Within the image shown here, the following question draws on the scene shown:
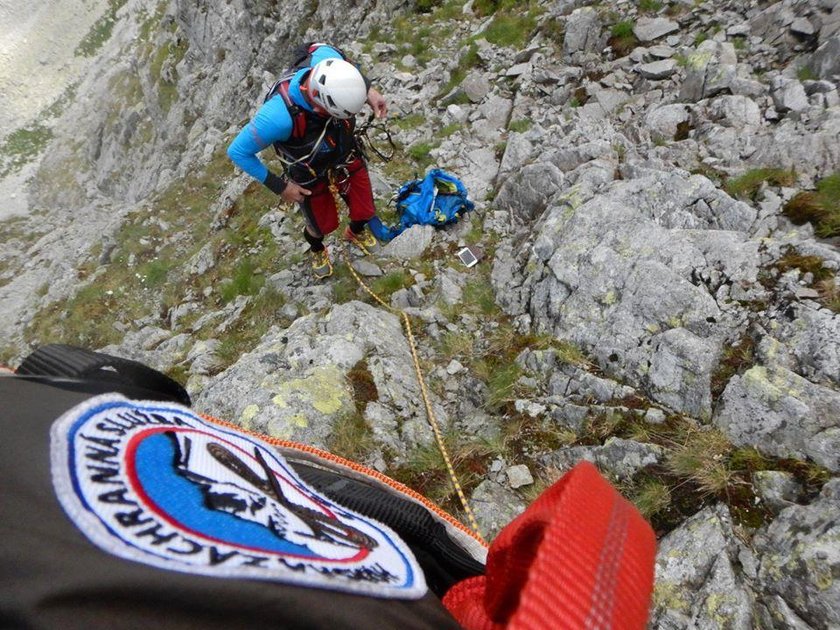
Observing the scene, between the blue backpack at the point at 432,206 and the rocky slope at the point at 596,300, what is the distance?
0.89 ft

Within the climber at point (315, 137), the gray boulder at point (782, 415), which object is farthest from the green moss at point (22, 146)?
the gray boulder at point (782, 415)

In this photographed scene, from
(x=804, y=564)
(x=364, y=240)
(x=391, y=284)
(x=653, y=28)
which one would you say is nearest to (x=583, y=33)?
(x=653, y=28)

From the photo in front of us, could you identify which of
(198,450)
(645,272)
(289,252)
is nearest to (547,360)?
(645,272)

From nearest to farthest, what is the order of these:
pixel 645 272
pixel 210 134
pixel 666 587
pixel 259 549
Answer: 1. pixel 259 549
2. pixel 666 587
3. pixel 645 272
4. pixel 210 134

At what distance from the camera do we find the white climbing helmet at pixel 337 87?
548cm

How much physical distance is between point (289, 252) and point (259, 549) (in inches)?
345

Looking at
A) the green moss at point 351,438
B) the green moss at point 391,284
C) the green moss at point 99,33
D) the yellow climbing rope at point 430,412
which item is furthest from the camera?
the green moss at point 99,33

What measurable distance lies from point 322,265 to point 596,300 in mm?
4626

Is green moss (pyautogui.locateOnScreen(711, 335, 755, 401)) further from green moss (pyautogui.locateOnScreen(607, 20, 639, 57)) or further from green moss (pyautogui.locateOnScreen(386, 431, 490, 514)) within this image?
green moss (pyautogui.locateOnScreen(607, 20, 639, 57))

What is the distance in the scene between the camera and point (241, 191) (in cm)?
1213

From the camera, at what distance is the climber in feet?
18.4

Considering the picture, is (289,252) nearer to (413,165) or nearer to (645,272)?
(413,165)

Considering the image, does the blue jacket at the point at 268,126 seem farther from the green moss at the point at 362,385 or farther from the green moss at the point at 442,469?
the green moss at the point at 442,469

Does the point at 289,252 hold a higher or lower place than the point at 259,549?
lower
